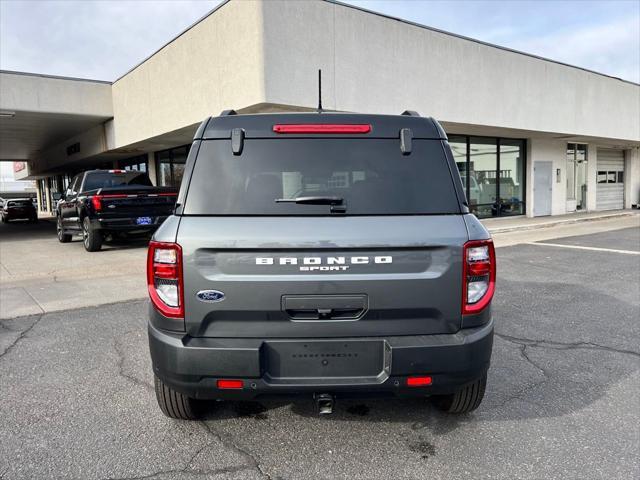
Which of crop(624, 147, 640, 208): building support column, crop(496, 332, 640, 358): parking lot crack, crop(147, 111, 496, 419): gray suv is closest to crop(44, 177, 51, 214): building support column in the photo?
crop(624, 147, 640, 208): building support column

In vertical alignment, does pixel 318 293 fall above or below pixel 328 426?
A: above

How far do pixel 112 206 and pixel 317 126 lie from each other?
1021cm

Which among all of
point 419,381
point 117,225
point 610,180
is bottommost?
point 419,381

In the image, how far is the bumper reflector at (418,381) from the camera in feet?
8.21

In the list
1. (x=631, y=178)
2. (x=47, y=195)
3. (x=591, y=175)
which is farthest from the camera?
(x=47, y=195)

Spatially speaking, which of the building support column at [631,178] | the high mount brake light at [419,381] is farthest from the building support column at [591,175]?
the high mount brake light at [419,381]

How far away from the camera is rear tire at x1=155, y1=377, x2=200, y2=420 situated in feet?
9.66

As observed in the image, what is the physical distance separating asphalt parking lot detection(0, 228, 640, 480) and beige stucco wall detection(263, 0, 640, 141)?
7.72 meters

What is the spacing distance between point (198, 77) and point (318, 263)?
11563 millimetres

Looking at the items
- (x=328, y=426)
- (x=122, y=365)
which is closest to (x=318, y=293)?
(x=328, y=426)

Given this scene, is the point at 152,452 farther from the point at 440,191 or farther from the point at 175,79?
the point at 175,79

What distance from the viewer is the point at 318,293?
96.7 inches

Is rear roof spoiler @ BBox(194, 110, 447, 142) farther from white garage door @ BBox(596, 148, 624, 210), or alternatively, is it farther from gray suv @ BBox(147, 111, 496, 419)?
white garage door @ BBox(596, 148, 624, 210)

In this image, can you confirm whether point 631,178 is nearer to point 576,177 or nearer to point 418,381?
point 576,177
